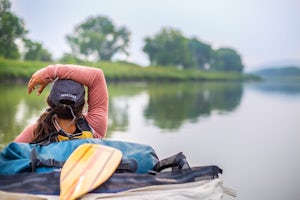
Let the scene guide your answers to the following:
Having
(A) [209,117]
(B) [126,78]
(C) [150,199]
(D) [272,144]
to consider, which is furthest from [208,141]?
(B) [126,78]

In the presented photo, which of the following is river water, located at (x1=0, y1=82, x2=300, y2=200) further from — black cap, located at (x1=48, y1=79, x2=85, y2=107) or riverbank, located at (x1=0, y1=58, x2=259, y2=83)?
riverbank, located at (x1=0, y1=58, x2=259, y2=83)

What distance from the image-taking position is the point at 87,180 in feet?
3.19

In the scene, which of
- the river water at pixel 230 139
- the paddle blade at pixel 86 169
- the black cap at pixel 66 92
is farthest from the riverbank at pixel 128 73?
the paddle blade at pixel 86 169

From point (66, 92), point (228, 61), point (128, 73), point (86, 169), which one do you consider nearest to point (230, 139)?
point (66, 92)

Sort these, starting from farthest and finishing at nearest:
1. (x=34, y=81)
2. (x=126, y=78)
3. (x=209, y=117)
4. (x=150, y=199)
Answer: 1. (x=126, y=78)
2. (x=209, y=117)
3. (x=34, y=81)
4. (x=150, y=199)

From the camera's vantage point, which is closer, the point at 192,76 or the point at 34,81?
the point at 34,81

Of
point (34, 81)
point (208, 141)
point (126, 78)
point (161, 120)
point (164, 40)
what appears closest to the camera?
point (34, 81)

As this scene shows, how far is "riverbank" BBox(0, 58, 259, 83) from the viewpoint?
35.1ft

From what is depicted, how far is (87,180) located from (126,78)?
13600mm

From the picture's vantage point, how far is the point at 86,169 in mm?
999

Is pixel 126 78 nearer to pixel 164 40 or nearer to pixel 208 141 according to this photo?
pixel 164 40

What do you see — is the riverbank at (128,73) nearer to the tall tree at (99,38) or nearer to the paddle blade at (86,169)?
the tall tree at (99,38)

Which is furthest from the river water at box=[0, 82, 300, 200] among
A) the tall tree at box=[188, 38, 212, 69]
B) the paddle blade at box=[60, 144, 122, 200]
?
the tall tree at box=[188, 38, 212, 69]

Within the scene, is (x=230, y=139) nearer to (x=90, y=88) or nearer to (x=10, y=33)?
(x=90, y=88)
